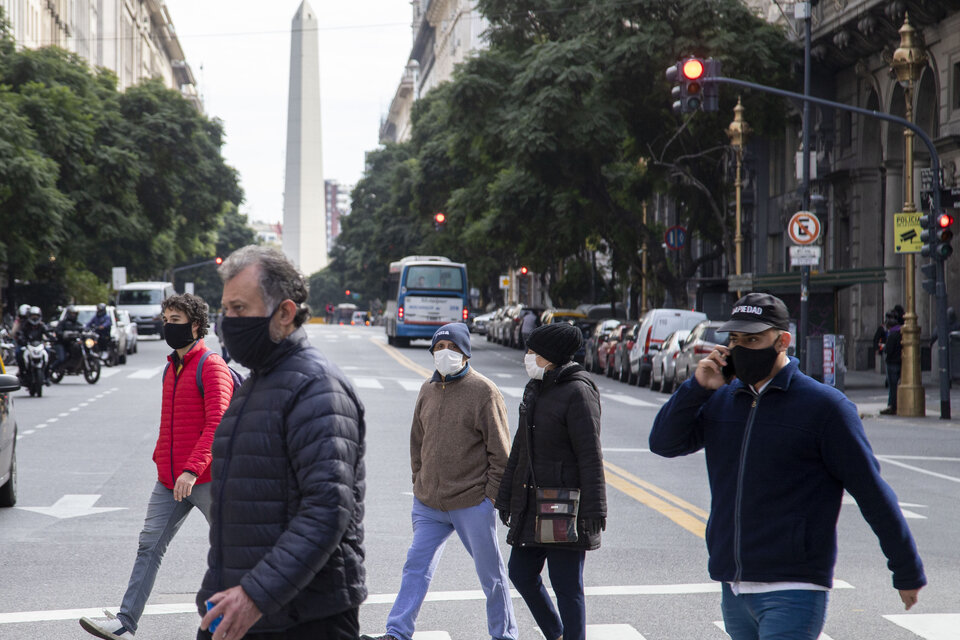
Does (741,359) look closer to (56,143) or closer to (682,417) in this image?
(682,417)

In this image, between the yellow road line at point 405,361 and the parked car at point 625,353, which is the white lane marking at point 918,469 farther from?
the parked car at point 625,353

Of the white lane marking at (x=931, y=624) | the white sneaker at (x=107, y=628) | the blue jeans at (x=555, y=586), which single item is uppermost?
the blue jeans at (x=555, y=586)

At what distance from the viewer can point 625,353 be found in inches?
1246

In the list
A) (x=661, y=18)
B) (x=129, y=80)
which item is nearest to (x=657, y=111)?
(x=661, y=18)

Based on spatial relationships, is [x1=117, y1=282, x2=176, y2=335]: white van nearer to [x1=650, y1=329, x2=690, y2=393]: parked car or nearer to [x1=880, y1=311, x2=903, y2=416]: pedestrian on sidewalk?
[x1=650, y1=329, x2=690, y2=393]: parked car

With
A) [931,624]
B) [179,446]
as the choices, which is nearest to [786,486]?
[931,624]

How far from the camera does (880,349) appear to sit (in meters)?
27.1

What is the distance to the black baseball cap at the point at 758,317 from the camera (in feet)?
13.4

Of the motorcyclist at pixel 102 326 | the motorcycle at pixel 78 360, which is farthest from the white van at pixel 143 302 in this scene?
the motorcycle at pixel 78 360

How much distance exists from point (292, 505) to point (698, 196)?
34.9 meters

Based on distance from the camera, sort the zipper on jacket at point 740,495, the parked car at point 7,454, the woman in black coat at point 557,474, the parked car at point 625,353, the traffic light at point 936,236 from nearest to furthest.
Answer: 1. the zipper on jacket at point 740,495
2. the woman in black coat at point 557,474
3. the parked car at point 7,454
4. the traffic light at point 936,236
5. the parked car at point 625,353

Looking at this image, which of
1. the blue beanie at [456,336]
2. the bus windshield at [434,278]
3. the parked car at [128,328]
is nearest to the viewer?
the blue beanie at [456,336]

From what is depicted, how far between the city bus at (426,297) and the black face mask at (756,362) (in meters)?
44.4

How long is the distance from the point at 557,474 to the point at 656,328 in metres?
23.5
